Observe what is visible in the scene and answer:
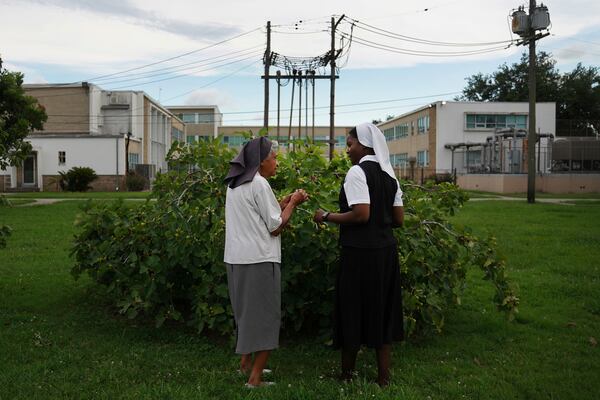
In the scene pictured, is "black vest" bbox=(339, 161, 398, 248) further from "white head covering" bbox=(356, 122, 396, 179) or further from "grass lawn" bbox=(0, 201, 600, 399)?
"grass lawn" bbox=(0, 201, 600, 399)

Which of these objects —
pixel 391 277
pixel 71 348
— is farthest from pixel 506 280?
pixel 71 348

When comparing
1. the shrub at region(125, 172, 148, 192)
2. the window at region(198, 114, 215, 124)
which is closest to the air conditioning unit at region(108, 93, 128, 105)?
the shrub at region(125, 172, 148, 192)

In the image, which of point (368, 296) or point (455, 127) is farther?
point (455, 127)

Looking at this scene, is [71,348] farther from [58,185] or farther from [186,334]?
[58,185]

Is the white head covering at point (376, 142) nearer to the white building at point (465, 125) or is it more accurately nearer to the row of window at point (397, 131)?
the white building at point (465, 125)

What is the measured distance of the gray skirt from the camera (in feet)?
13.7

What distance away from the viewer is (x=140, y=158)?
51000mm

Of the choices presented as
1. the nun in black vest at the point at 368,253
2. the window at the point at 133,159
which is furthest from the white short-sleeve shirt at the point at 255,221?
the window at the point at 133,159

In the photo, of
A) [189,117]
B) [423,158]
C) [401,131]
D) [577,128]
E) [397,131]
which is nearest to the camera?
[423,158]

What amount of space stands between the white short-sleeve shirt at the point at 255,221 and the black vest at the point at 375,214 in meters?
0.52

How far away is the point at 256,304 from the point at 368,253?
823mm

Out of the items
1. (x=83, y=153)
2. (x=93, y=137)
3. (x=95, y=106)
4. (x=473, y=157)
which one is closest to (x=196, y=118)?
(x=95, y=106)

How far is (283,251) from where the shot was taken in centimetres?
525

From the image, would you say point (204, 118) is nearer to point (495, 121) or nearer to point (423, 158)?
point (423, 158)
